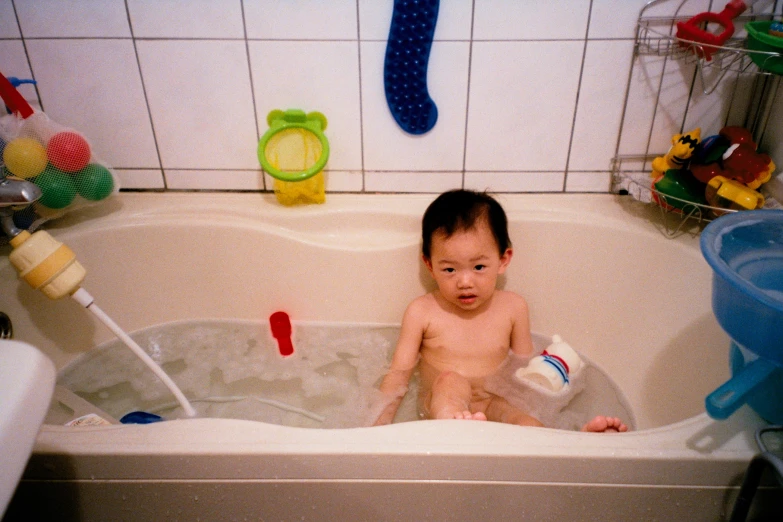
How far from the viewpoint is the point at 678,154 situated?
114cm

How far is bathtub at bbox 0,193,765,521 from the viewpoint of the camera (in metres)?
0.71

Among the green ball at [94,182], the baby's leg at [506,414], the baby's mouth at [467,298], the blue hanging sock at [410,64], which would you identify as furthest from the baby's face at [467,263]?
the green ball at [94,182]

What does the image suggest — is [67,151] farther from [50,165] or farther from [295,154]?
[295,154]

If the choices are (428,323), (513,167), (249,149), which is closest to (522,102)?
(513,167)

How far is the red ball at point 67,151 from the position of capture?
106cm

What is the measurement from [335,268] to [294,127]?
13.8 inches

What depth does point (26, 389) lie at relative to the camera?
46cm

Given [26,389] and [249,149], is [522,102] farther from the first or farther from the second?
[26,389]

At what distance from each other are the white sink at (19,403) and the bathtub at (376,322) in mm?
264

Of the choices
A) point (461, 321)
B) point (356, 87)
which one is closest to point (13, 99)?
point (356, 87)

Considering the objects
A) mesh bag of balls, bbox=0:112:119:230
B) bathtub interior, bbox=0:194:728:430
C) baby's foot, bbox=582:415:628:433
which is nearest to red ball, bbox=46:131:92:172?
mesh bag of balls, bbox=0:112:119:230

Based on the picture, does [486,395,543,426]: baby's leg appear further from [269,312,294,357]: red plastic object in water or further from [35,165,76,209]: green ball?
[35,165,76,209]: green ball

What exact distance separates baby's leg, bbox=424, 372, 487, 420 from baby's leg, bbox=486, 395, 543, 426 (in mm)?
50

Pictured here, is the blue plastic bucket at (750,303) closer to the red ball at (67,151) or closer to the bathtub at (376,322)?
the bathtub at (376,322)
